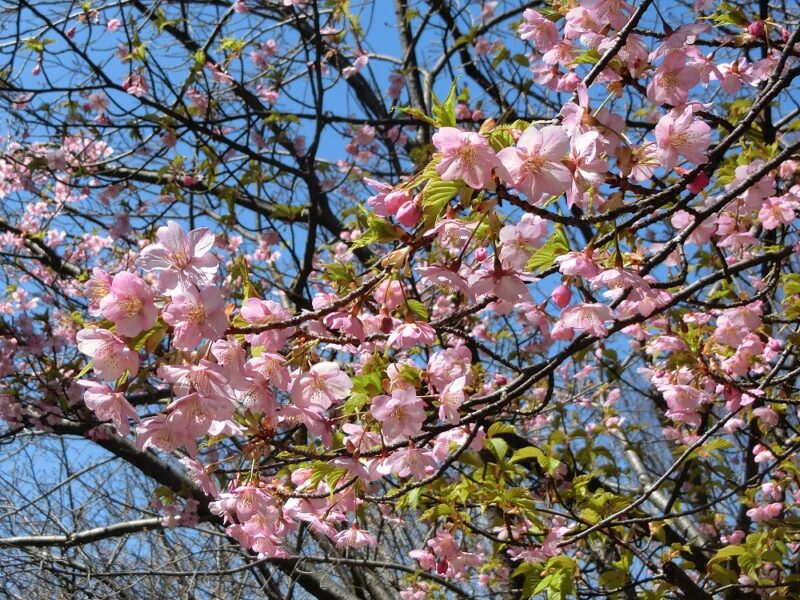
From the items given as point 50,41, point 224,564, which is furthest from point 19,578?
point 50,41

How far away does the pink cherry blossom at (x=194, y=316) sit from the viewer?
1.12m

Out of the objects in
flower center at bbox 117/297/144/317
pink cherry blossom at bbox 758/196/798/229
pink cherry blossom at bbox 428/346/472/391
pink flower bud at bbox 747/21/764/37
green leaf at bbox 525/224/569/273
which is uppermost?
pink cherry blossom at bbox 758/196/798/229

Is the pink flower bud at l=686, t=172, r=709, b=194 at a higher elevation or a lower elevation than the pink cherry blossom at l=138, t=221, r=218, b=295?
higher

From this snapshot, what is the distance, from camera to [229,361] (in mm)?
1258

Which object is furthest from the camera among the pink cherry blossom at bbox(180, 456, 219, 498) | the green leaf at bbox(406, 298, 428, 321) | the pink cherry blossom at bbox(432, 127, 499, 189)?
the pink cherry blossom at bbox(180, 456, 219, 498)

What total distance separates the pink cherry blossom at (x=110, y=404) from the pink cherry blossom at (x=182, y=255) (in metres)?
0.31

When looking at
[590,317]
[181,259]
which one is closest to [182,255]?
[181,259]

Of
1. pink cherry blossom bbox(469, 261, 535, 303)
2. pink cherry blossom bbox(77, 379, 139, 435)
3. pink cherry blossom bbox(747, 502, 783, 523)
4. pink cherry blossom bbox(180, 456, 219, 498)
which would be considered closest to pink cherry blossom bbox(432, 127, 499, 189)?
pink cherry blossom bbox(469, 261, 535, 303)

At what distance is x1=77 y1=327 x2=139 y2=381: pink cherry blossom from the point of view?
1179 millimetres

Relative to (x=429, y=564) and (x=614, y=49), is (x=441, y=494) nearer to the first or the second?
(x=429, y=564)

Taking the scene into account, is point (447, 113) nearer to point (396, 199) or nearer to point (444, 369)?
point (396, 199)

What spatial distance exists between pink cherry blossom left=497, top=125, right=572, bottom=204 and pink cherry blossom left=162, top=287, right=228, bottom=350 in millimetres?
521

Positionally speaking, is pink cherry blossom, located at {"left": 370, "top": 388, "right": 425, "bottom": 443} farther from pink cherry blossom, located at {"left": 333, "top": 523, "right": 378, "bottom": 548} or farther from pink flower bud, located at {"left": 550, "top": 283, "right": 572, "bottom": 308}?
pink cherry blossom, located at {"left": 333, "top": 523, "right": 378, "bottom": 548}

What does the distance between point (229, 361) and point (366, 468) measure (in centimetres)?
48
